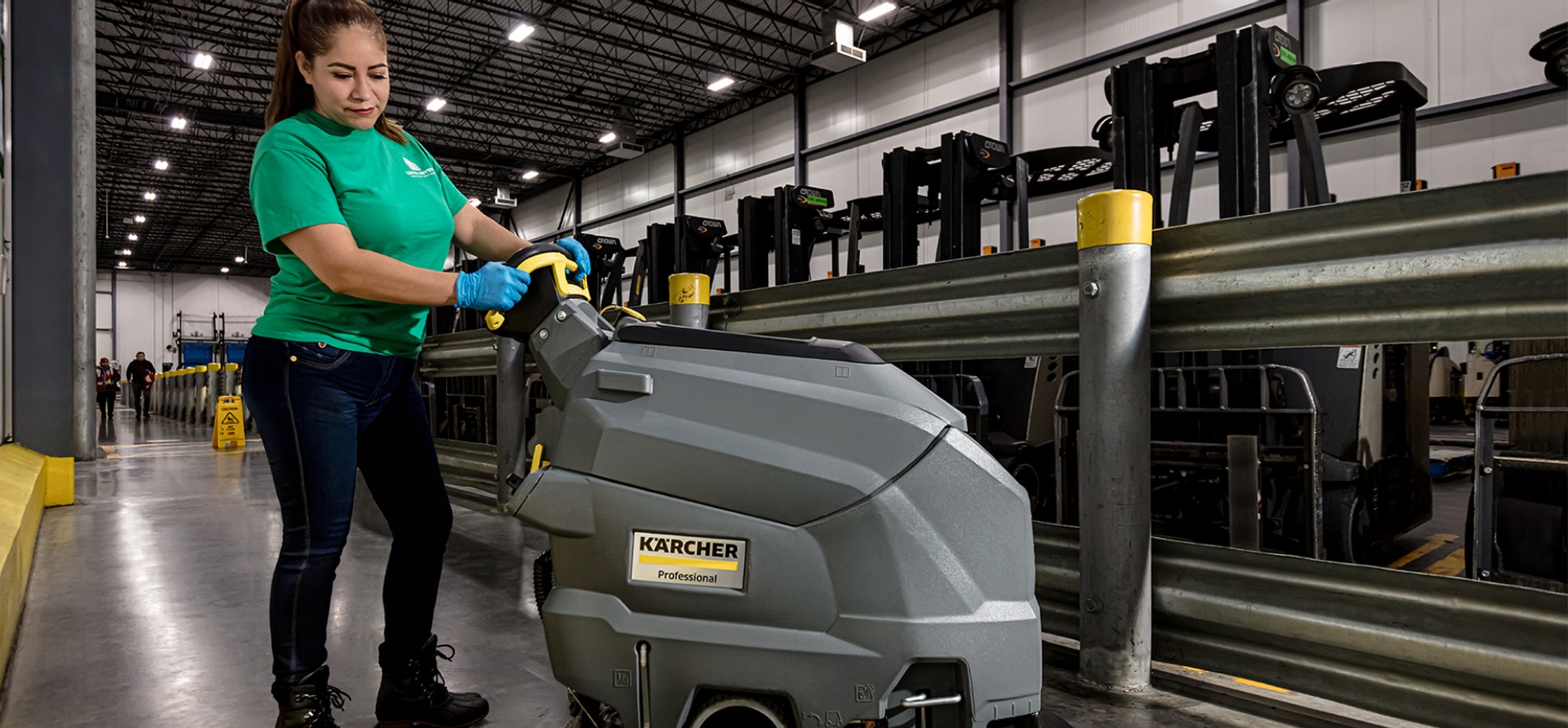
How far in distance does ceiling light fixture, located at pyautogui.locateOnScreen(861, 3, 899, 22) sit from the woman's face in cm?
1065

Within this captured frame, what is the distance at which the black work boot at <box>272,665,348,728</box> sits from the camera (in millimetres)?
1464

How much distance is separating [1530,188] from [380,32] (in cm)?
216

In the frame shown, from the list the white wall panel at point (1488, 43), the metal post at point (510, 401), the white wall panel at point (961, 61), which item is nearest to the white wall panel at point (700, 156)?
the white wall panel at point (961, 61)

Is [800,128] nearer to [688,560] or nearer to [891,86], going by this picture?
[891,86]

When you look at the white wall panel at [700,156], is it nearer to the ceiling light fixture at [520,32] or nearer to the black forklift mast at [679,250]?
the ceiling light fixture at [520,32]

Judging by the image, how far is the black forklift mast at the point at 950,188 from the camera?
350 centimetres

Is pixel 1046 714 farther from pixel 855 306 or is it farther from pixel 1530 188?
pixel 855 306

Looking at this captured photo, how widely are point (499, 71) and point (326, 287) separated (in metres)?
15.8

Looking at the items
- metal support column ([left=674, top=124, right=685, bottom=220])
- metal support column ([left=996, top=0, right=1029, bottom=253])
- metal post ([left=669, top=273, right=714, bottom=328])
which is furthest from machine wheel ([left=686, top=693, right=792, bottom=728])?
metal support column ([left=674, top=124, right=685, bottom=220])

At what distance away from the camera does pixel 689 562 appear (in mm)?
1185

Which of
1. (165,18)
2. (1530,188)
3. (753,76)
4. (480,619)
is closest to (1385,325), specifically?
(1530,188)

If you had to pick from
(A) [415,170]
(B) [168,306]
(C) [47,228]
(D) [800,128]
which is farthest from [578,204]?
(B) [168,306]

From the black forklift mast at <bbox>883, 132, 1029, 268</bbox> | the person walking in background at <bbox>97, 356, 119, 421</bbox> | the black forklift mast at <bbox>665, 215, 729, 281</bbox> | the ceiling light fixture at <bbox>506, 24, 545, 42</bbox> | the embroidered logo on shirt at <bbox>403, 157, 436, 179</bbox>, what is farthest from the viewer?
the person walking in background at <bbox>97, 356, 119, 421</bbox>

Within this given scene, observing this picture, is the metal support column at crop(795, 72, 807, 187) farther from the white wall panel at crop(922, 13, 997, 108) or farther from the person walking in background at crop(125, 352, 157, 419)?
the person walking in background at crop(125, 352, 157, 419)
